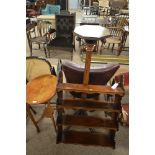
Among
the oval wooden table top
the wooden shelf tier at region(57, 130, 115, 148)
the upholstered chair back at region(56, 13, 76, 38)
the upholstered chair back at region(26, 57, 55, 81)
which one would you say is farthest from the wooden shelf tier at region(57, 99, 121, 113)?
the upholstered chair back at region(56, 13, 76, 38)

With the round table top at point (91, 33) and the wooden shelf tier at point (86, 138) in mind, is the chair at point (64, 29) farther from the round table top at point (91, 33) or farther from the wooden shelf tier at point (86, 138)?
the round table top at point (91, 33)

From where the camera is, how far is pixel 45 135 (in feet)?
8.61

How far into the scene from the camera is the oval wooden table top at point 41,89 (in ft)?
7.36

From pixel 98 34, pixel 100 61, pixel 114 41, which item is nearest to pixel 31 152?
pixel 98 34

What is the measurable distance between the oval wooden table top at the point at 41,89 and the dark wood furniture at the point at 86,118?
0.46ft

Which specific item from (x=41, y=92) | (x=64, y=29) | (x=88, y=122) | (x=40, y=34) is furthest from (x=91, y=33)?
(x=40, y=34)

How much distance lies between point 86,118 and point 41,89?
1.92ft

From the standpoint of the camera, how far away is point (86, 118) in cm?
246

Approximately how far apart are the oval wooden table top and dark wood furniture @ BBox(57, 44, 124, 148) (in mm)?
139

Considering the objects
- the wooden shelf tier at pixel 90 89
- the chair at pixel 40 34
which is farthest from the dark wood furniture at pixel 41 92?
the chair at pixel 40 34

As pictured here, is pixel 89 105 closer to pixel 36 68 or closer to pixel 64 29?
pixel 36 68
